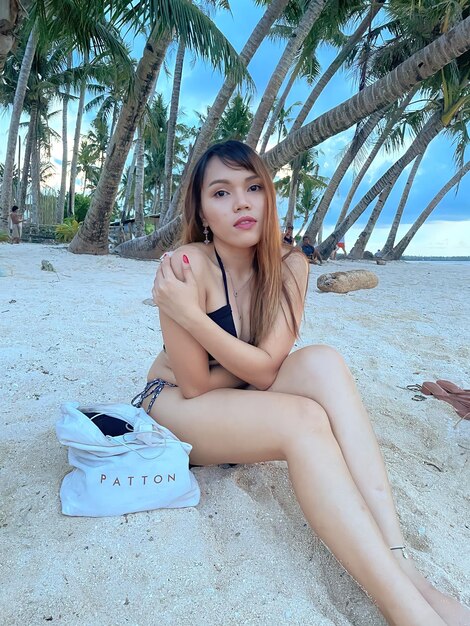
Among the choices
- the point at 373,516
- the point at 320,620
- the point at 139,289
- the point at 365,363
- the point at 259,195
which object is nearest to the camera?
the point at 320,620

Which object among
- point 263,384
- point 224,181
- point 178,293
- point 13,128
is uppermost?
point 13,128

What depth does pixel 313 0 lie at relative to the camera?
788 centimetres

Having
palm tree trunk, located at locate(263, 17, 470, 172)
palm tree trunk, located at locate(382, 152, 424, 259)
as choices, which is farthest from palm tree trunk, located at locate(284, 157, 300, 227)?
palm tree trunk, located at locate(263, 17, 470, 172)

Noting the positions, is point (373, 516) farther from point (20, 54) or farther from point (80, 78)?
point (20, 54)

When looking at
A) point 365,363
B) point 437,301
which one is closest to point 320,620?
point 365,363

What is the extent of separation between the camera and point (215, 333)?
1.38 meters

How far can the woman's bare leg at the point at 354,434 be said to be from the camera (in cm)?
108

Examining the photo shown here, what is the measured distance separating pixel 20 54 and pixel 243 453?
20.2m

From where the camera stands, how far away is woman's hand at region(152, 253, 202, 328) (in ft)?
4.51

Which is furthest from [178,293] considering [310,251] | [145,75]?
[310,251]

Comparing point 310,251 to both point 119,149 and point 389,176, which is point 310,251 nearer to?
point 389,176

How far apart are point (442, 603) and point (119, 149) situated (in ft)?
27.4

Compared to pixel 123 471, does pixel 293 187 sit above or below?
above

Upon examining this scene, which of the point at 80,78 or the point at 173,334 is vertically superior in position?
the point at 80,78
